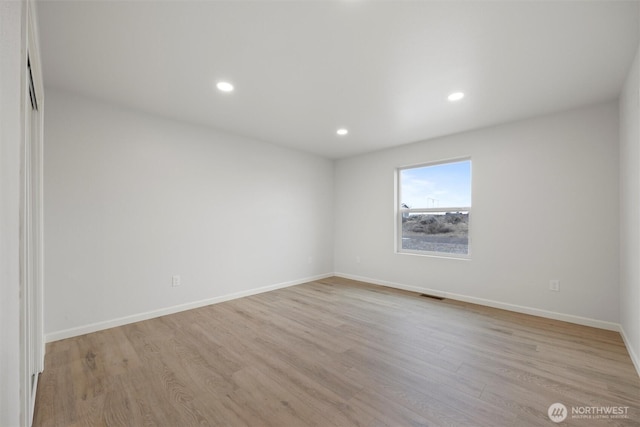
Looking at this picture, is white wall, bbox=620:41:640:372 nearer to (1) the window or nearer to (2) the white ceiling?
(2) the white ceiling

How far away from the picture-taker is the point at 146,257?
320 centimetres

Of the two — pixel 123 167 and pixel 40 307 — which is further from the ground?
pixel 123 167

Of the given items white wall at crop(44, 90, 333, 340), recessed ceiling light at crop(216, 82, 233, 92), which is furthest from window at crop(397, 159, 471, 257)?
recessed ceiling light at crop(216, 82, 233, 92)

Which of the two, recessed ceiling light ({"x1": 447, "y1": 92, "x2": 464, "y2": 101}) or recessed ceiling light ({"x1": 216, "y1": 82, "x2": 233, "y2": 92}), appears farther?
recessed ceiling light ({"x1": 447, "y1": 92, "x2": 464, "y2": 101})

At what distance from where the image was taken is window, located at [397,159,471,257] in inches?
160

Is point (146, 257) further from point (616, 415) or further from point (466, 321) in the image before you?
point (616, 415)

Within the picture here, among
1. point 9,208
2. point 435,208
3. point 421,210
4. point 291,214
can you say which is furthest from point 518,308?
point 9,208

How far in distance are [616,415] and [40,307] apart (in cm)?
406

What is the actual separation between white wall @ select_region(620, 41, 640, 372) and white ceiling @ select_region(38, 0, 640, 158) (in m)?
0.24

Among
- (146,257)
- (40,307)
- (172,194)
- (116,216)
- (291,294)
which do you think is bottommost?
(291,294)

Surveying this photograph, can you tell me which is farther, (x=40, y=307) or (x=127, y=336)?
(x=127, y=336)

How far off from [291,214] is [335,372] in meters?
3.13

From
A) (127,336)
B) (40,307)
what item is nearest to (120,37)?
(40,307)

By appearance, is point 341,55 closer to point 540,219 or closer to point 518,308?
point 540,219
